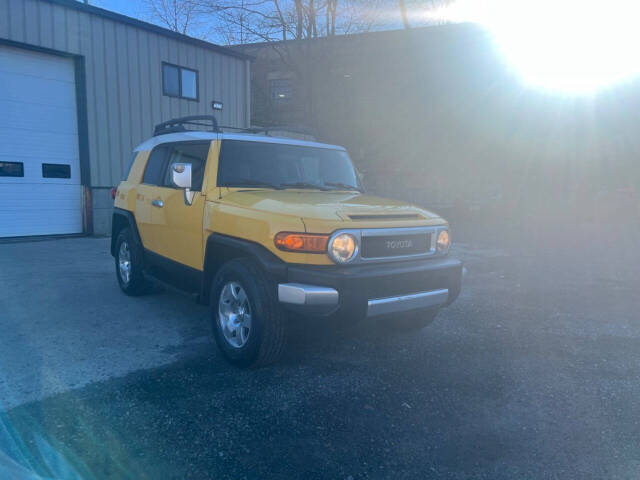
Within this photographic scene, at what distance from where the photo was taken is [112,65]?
40.1ft

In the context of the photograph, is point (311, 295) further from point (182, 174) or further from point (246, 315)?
point (182, 174)

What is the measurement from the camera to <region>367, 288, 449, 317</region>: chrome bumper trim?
3604 millimetres

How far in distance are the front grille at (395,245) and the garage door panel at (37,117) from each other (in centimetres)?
1041

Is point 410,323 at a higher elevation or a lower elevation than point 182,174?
lower

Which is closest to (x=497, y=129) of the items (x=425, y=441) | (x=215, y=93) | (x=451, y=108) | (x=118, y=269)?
(x=451, y=108)

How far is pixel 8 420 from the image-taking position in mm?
3055

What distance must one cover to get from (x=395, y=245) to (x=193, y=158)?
89.2 inches

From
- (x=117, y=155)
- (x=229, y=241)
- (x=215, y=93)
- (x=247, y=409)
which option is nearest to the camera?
(x=247, y=409)

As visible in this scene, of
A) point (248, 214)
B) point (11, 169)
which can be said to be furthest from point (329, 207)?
point (11, 169)

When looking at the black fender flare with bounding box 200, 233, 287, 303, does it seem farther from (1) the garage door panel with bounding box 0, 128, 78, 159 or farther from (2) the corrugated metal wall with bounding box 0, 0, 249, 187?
(2) the corrugated metal wall with bounding box 0, 0, 249, 187

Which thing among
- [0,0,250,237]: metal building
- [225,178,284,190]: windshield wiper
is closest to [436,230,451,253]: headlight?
[225,178,284,190]: windshield wiper

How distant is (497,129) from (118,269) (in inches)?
593

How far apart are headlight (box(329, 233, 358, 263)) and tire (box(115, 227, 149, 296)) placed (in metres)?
3.04

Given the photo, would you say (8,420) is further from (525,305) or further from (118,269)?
(525,305)
